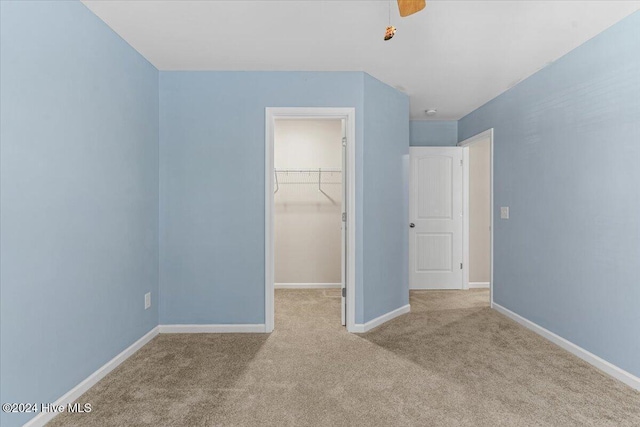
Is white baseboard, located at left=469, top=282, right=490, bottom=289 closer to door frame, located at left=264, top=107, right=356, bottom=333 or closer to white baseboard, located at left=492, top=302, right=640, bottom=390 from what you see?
white baseboard, located at left=492, top=302, right=640, bottom=390

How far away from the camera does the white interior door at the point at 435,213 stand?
4613mm

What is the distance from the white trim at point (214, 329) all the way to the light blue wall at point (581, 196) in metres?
2.58

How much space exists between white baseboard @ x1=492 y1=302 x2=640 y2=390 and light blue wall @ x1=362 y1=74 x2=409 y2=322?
3.76 ft

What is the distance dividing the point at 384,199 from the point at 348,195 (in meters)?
0.42

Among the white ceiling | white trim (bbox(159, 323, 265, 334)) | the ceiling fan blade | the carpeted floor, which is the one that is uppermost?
the white ceiling

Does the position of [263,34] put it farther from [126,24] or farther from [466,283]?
[466,283]

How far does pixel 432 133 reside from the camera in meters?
4.82

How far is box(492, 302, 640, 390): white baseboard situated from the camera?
Result: 2166mm

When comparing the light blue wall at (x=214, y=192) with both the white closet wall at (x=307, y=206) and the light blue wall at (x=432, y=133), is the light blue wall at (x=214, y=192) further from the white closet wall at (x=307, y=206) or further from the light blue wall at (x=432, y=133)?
the light blue wall at (x=432, y=133)

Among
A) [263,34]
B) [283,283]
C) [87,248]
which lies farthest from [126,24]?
[283,283]

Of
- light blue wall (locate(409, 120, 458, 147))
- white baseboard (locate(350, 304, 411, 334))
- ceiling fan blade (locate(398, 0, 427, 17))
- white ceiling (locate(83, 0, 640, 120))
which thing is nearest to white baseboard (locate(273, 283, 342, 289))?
white baseboard (locate(350, 304, 411, 334))

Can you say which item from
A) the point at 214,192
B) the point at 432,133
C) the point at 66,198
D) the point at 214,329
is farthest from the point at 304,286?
the point at 66,198

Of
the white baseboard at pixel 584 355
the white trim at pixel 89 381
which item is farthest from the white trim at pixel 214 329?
the white baseboard at pixel 584 355

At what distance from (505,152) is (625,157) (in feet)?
4.70
